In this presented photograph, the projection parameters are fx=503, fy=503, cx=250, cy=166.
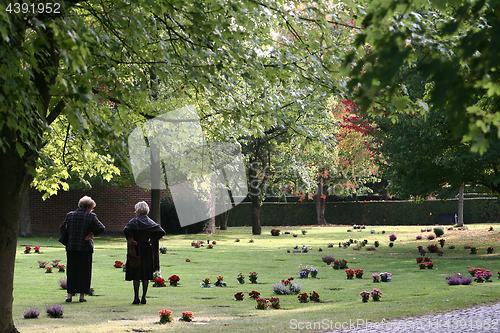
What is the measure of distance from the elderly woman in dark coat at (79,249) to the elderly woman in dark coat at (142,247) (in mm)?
620

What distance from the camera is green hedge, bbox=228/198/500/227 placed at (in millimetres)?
36594

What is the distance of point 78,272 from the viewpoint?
8.85 metres

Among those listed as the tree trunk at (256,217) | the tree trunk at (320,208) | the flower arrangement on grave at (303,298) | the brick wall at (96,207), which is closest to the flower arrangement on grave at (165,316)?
the flower arrangement on grave at (303,298)

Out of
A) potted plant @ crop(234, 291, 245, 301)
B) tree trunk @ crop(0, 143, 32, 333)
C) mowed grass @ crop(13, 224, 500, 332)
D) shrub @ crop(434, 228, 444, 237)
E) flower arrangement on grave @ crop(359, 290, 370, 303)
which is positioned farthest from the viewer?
shrub @ crop(434, 228, 444, 237)

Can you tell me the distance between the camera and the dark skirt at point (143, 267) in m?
8.66

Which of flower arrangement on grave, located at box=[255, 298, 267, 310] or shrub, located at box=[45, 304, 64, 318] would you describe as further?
flower arrangement on grave, located at box=[255, 298, 267, 310]

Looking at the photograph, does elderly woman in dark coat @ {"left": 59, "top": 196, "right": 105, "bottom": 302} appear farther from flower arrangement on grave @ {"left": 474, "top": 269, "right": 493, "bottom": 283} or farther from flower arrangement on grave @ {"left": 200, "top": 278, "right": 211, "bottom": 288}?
flower arrangement on grave @ {"left": 474, "top": 269, "right": 493, "bottom": 283}

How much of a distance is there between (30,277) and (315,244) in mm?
14128

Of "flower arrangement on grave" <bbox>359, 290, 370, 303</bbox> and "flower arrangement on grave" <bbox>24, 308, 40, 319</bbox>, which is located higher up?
"flower arrangement on grave" <bbox>359, 290, 370, 303</bbox>

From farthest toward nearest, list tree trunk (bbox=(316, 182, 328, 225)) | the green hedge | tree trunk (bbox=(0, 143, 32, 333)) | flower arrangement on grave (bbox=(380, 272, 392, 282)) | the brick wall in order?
tree trunk (bbox=(316, 182, 328, 225))
the green hedge
the brick wall
flower arrangement on grave (bbox=(380, 272, 392, 282))
tree trunk (bbox=(0, 143, 32, 333))

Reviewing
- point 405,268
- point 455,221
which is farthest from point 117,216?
point 455,221

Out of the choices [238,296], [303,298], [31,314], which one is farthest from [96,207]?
[303,298]
